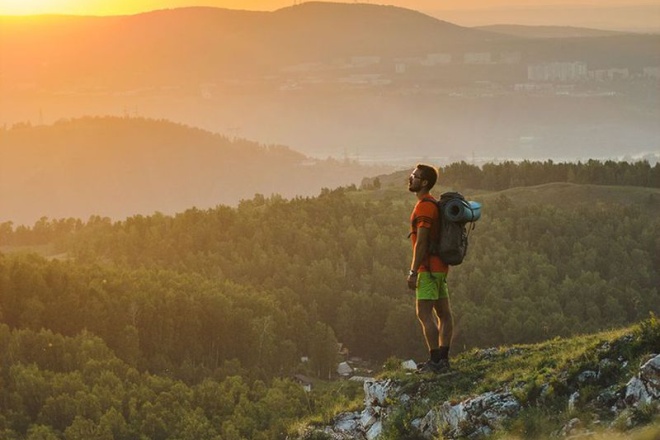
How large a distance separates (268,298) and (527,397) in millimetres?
80325

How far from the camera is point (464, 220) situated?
21.2m

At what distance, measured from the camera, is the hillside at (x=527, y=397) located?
729 inches

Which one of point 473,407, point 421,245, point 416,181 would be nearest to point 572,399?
point 473,407

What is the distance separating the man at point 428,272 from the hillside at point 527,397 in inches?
29.8

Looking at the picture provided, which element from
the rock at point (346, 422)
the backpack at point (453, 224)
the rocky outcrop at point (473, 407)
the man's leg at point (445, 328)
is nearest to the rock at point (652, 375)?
the rocky outcrop at point (473, 407)

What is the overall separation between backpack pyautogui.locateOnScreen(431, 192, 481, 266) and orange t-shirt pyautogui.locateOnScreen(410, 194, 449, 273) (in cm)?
11

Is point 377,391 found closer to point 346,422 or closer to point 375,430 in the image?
point 375,430

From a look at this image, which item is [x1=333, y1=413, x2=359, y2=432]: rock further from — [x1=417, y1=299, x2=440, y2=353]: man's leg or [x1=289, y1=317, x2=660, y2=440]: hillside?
[x1=417, y1=299, x2=440, y2=353]: man's leg

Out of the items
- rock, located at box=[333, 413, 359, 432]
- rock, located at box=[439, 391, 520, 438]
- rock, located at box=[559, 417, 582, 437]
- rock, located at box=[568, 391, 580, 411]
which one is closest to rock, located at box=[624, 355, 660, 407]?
rock, located at box=[559, 417, 582, 437]

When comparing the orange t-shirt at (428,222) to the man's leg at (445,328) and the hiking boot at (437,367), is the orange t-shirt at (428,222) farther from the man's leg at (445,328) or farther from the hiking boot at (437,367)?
the hiking boot at (437,367)

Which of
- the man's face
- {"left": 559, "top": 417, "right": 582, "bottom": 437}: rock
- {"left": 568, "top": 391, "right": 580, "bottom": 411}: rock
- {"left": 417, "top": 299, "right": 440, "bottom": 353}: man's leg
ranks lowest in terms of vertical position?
{"left": 559, "top": 417, "right": 582, "bottom": 437}: rock

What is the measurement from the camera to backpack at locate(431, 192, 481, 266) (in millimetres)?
21219

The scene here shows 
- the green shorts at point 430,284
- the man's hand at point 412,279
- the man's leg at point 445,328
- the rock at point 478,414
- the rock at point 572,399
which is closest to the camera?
the rock at point 572,399

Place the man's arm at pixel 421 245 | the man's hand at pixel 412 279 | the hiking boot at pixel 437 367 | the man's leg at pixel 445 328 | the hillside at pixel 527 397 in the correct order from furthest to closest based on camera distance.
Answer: the hiking boot at pixel 437 367
the man's leg at pixel 445 328
the man's hand at pixel 412 279
the man's arm at pixel 421 245
the hillside at pixel 527 397
